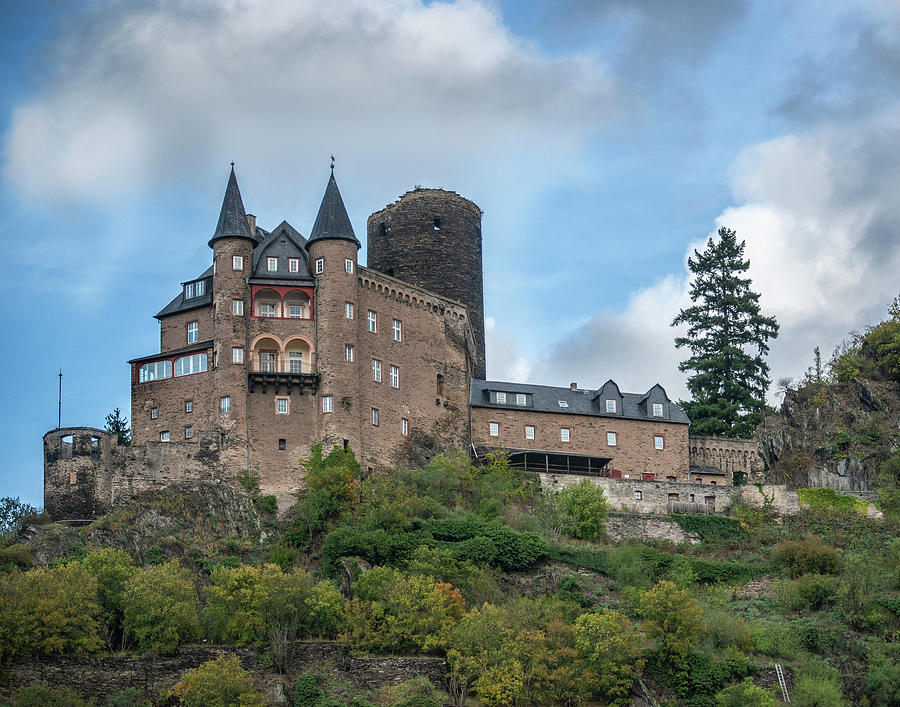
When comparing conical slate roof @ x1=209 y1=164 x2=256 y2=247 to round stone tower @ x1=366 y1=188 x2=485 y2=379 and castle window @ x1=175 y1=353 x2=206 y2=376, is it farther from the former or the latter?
round stone tower @ x1=366 y1=188 x2=485 y2=379

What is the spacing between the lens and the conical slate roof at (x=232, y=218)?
6906 centimetres

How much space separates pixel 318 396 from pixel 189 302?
341 inches

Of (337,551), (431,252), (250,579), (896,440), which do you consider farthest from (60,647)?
(896,440)

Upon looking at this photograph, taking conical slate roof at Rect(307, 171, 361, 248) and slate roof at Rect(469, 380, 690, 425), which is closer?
conical slate roof at Rect(307, 171, 361, 248)

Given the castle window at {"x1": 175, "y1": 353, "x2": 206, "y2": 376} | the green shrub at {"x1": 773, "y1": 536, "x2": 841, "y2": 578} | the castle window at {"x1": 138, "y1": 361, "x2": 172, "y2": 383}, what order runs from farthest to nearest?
the castle window at {"x1": 138, "y1": 361, "x2": 172, "y2": 383} → the castle window at {"x1": 175, "y1": 353, "x2": 206, "y2": 376} → the green shrub at {"x1": 773, "y1": 536, "x2": 841, "y2": 578}

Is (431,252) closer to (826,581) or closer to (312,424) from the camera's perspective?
(312,424)

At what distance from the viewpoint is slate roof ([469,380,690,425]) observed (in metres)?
76.8

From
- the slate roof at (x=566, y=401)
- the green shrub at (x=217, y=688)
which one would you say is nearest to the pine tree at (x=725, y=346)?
the slate roof at (x=566, y=401)

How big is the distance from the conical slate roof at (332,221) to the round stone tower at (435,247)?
1113 centimetres

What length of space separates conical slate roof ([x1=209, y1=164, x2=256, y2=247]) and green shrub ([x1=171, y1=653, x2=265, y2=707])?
25386 mm

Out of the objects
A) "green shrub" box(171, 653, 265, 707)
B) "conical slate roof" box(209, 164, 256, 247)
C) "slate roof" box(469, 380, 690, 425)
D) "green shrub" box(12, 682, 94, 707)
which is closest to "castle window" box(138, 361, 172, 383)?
"conical slate roof" box(209, 164, 256, 247)

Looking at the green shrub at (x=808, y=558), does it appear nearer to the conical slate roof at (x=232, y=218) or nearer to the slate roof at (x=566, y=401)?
the slate roof at (x=566, y=401)

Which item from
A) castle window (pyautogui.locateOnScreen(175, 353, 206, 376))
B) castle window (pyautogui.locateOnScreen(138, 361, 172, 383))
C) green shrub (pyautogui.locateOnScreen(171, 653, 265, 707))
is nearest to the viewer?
green shrub (pyautogui.locateOnScreen(171, 653, 265, 707))

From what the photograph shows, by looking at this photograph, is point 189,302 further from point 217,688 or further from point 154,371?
point 217,688
